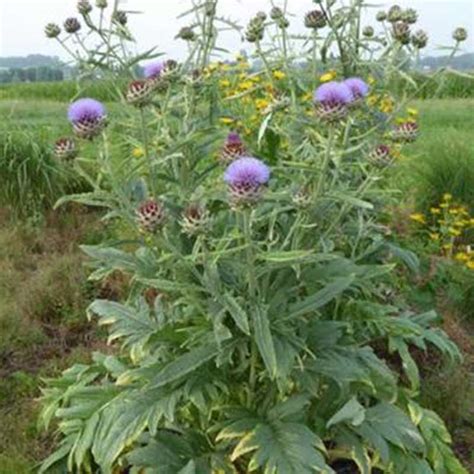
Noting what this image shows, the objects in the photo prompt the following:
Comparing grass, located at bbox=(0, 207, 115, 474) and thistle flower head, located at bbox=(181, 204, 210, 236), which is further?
grass, located at bbox=(0, 207, 115, 474)

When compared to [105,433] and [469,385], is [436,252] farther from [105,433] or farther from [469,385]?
[105,433]

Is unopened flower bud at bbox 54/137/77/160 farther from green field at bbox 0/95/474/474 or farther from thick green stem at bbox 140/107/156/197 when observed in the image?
green field at bbox 0/95/474/474

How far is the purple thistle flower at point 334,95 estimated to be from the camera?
104 inches

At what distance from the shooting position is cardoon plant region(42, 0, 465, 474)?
2.75 meters

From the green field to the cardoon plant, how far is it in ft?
1.51

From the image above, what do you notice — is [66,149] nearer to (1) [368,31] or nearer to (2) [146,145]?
(2) [146,145]

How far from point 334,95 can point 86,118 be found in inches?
28.8

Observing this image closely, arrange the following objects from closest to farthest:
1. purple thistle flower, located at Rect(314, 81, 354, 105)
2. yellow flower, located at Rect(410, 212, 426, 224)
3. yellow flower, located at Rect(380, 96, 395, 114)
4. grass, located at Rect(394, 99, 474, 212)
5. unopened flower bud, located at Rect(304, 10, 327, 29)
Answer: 1. purple thistle flower, located at Rect(314, 81, 354, 105)
2. unopened flower bud, located at Rect(304, 10, 327, 29)
3. yellow flower, located at Rect(380, 96, 395, 114)
4. yellow flower, located at Rect(410, 212, 426, 224)
5. grass, located at Rect(394, 99, 474, 212)

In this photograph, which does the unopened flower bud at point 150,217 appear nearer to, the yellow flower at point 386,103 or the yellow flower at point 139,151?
the yellow flower at point 139,151

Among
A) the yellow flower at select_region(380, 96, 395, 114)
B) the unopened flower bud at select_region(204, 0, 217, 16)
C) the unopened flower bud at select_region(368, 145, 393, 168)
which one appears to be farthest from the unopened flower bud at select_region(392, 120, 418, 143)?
the unopened flower bud at select_region(204, 0, 217, 16)

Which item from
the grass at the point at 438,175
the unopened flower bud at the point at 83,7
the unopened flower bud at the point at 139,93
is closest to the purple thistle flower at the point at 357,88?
the unopened flower bud at the point at 139,93

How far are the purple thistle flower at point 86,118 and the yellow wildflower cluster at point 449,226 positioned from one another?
307 cm

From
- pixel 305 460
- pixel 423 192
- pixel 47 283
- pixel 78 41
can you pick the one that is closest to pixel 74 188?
pixel 47 283

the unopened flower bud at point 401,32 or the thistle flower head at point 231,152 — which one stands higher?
the unopened flower bud at point 401,32
